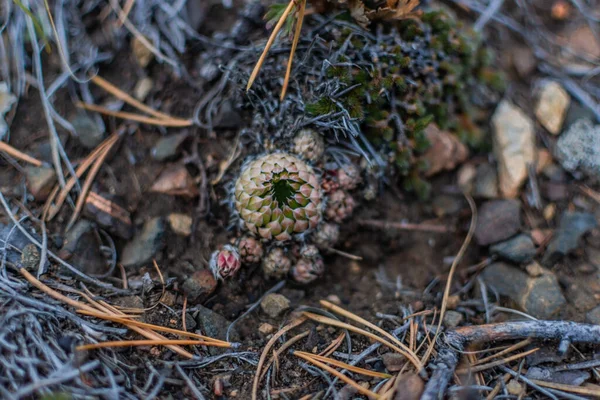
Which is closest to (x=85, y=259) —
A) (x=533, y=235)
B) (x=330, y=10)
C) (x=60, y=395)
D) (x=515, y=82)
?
(x=60, y=395)

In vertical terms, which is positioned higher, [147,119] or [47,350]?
[147,119]

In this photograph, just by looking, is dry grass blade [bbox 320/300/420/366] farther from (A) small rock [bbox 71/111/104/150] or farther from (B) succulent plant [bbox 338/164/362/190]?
(A) small rock [bbox 71/111/104/150]

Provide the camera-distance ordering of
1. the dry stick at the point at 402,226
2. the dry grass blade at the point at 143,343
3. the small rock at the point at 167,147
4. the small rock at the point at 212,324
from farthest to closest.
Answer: the dry stick at the point at 402,226 < the small rock at the point at 167,147 < the small rock at the point at 212,324 < the dry grass blade at the point at 143,343

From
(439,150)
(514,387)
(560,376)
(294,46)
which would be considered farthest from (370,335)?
(294,46)

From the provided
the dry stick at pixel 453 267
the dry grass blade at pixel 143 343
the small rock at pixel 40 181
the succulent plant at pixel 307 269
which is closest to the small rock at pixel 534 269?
the dry stick at pixel 453 267

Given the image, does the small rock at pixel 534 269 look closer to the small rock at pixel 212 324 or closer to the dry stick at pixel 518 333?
the dry stick at pixel 518 333

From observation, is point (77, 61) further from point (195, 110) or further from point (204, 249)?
point (204, 249)
